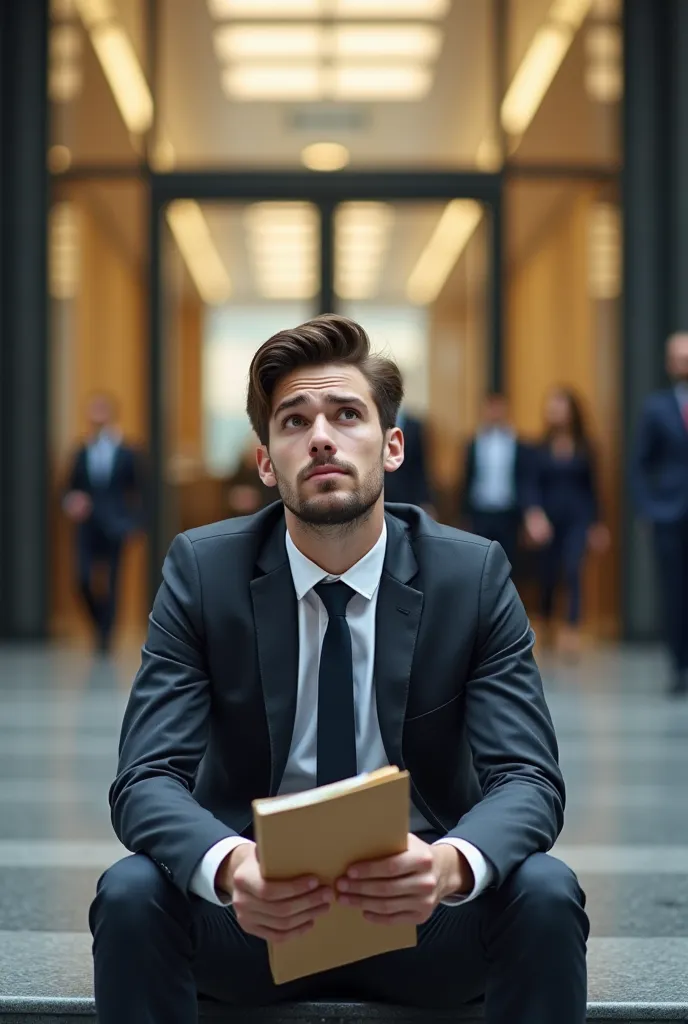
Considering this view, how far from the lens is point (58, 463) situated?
40.8ft

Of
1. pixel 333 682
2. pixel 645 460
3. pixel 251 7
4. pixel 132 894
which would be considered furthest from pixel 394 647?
pixel 251 7

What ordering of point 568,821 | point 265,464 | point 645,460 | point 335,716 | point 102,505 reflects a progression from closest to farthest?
point 335,716, point 265,464, point 568,821, point 645,460, point 102,505

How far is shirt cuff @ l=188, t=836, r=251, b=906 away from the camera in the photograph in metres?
2.48

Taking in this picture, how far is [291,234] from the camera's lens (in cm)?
1271

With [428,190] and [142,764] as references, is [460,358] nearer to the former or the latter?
[428,190]

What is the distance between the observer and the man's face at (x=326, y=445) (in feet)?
8.98

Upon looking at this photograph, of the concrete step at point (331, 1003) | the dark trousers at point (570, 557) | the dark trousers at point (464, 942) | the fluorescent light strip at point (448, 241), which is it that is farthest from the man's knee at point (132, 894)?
the fluorescent light strip at point (448, 241)

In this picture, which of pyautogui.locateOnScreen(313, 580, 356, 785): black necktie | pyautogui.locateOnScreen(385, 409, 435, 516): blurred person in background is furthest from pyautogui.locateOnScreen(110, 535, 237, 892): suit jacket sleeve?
pyautogui.locateOnScreen(385, 409, 435, 516): blurred person in background

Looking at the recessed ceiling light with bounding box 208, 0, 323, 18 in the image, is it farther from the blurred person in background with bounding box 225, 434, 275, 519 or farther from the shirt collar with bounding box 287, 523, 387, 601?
the shirt collar with bounding box 287, 523, 387, 601

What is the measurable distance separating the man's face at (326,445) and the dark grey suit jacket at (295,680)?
0.18 m

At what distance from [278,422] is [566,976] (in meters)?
1.12

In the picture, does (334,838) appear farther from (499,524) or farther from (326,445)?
(499,524)

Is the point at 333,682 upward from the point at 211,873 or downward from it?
upward

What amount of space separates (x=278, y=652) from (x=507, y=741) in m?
0.46
